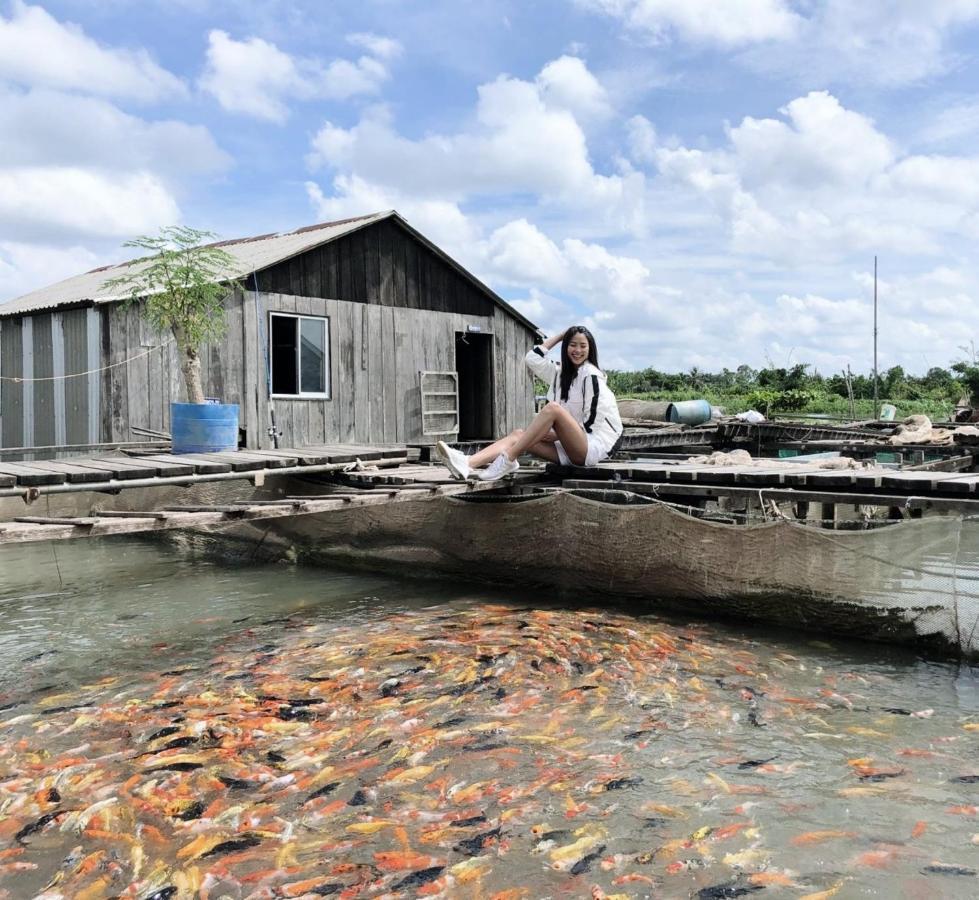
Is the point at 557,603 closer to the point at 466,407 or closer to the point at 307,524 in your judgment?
the point at 307,524

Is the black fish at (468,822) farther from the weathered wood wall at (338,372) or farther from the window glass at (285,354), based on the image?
the window glass at (285,354)

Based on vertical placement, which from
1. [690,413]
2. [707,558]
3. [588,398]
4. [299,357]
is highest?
[299,357]

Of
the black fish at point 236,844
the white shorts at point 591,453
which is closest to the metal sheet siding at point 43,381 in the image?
the white shorts at point 591,453

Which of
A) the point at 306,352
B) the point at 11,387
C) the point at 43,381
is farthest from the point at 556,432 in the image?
the point at 11,387

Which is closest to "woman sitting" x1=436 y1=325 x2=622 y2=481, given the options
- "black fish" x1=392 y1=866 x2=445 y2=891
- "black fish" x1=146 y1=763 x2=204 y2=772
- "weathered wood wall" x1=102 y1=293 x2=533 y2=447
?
"black fish" x1=146 y1=763 x2=204 y2=772

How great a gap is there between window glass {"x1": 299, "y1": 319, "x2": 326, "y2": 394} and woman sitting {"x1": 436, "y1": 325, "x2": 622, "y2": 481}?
5.89m

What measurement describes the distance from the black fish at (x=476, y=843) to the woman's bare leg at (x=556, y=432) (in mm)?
4900

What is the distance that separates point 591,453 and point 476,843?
5.55m

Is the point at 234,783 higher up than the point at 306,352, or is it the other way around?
the point at 306,352

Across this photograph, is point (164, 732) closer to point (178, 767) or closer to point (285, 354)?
point (178, 767)

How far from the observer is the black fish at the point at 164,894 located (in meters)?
3.47

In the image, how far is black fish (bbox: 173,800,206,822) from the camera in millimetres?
4109

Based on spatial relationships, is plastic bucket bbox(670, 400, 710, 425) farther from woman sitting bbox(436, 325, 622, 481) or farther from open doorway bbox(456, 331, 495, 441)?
woman sitting bbox(436, 325, 622, 481)

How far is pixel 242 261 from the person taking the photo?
14117mm
